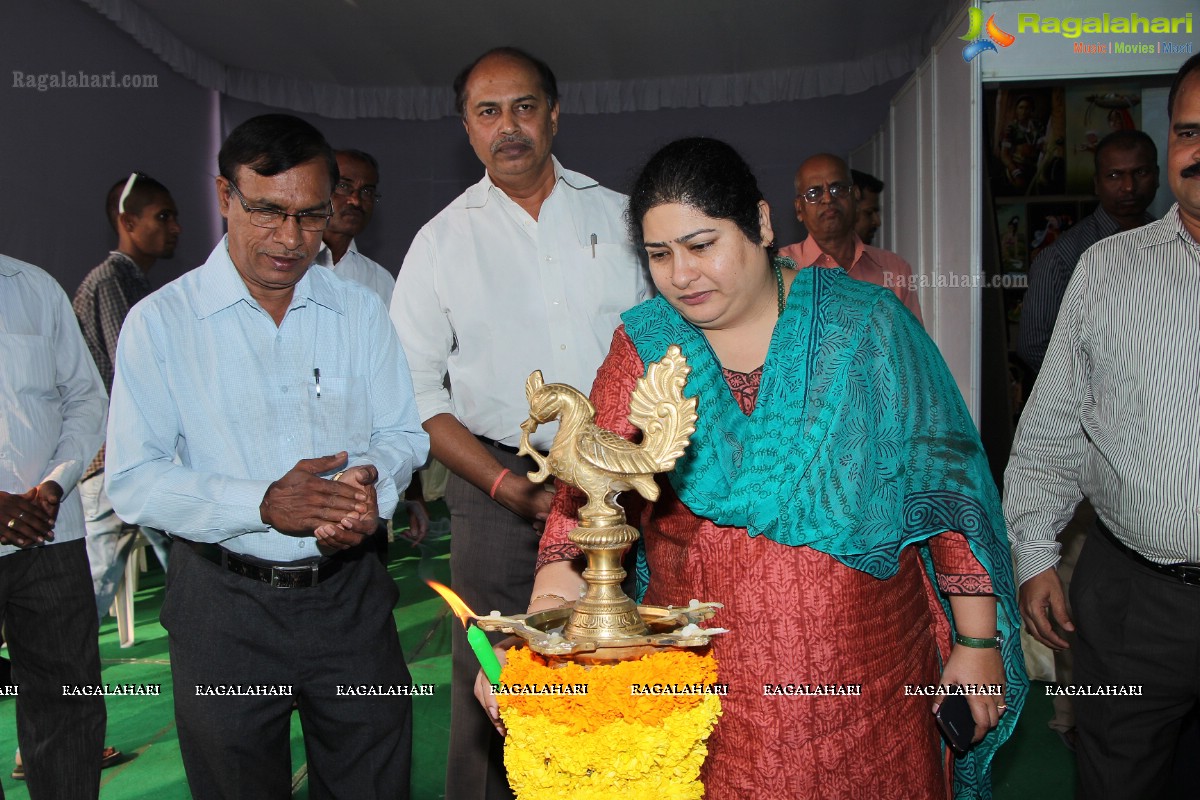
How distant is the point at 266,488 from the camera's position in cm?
206

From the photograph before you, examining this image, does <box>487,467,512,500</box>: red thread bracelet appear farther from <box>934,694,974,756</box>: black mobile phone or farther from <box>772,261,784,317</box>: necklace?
<box>934,694,974,756</box>: black mobile phone

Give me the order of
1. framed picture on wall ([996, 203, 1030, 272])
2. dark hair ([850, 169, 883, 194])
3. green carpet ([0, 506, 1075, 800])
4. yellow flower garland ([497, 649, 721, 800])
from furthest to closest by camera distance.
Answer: dark hair ([850, 169, 883, 194])
framed picture on wall ([996, 203, 1030, 272])
green carpet ([0, 506, 1075, 800])
yellow flower garland ([497, 649, 721, 800])

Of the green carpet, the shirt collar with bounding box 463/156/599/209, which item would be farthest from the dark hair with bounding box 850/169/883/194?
the shirt collar with bounding box 463/156/599/209

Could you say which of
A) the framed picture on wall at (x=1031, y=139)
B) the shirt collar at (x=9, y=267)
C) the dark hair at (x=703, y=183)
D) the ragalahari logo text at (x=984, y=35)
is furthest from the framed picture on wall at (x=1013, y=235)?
the shirt collar at (x=9, y=267)

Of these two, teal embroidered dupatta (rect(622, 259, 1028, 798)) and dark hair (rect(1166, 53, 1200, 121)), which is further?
dark hair (rect(1166, 53, 1200, 121))

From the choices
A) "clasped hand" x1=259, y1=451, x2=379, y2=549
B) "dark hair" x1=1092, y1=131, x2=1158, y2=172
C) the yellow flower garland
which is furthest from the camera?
"dark hair" x1=1092, y1=131, x2=1158, y2=172

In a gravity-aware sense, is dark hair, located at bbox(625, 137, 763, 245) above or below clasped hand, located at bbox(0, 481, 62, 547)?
above

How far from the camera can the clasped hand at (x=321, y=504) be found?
6.64ft

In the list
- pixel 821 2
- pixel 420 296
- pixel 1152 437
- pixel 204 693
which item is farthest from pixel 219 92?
pixel 1152 437

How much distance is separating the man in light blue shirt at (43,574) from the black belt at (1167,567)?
2751 mm

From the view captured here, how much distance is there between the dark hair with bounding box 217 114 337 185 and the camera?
2.16m

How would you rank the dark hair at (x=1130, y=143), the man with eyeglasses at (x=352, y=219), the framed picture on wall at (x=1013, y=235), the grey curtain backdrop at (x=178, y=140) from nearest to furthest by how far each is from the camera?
the dark hair at (x=1130, y=143) < the man with eyeglasses at (x=352, y=219) < the framed picture on wall at (x=1013, y=235) < the grey curtain backdrop at (x=178, y=140)

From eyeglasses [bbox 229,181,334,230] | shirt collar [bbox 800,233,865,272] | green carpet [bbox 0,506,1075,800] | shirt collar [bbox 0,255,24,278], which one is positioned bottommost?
green carpet [bbox 0,506,1075,800]

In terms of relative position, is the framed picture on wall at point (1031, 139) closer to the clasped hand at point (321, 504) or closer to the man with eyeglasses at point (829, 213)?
the man with eyeglasses at point (829, 213)
